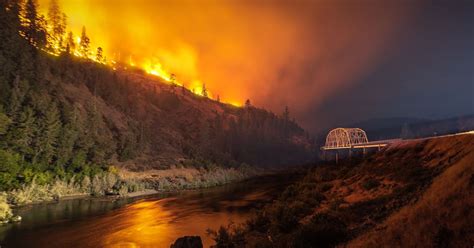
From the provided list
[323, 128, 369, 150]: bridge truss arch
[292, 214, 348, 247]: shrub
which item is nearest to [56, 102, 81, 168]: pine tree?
[292, 214, 348, 247]: shrub

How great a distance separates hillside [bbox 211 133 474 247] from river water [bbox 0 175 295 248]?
9.90 metres

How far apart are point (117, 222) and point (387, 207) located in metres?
36.4

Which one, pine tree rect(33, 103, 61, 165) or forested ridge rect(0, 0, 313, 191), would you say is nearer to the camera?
forested ridge rect(0, 0, 313, 191)

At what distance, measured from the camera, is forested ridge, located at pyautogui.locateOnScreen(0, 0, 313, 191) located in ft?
222

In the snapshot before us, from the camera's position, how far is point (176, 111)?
176m

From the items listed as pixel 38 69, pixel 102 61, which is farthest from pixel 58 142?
pixel 102 61

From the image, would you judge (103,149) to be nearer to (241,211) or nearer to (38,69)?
(38,69)

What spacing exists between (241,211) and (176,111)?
13552cm

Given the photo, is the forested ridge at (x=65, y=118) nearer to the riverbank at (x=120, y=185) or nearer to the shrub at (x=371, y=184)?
the riverbank at (x=120, y=185)

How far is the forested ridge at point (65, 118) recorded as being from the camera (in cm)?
6769

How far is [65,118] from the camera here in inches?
3199

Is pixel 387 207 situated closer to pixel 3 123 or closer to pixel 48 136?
pixel 3 123

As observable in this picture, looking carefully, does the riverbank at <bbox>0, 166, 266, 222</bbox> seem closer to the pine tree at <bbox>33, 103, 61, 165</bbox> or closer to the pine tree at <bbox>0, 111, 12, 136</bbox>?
the pine tree at <bbox>33, 103, 61, 165</bbox>

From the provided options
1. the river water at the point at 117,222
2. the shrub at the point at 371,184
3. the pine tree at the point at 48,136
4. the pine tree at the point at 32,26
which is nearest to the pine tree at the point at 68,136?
the pine tree at the point at 48,136
